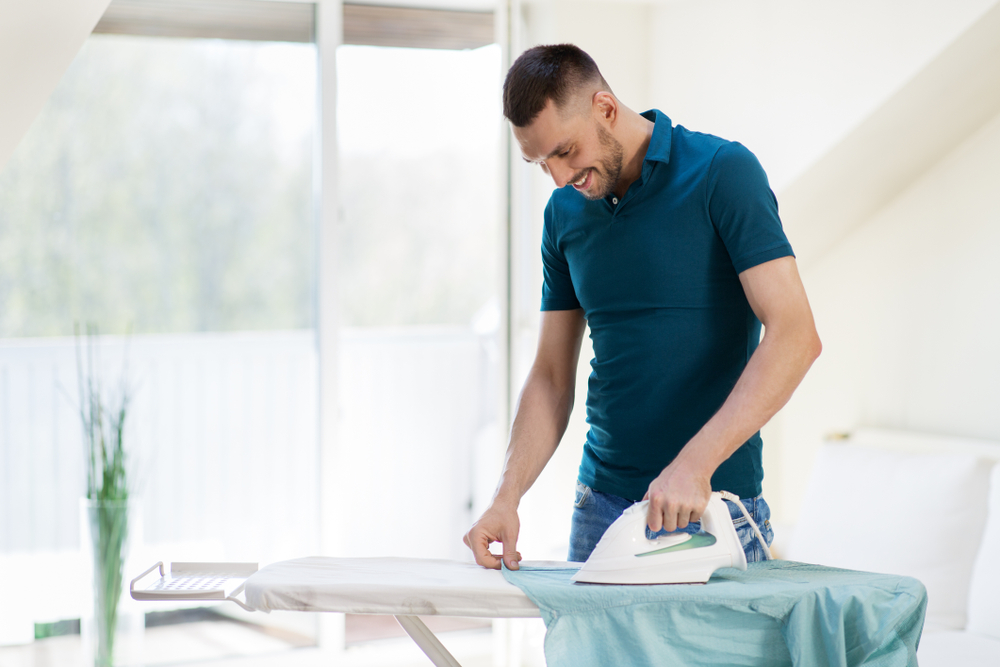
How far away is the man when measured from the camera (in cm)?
110

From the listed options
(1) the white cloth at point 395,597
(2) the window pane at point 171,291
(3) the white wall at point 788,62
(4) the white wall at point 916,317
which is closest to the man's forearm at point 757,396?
(1) the white cloth at point 395,597

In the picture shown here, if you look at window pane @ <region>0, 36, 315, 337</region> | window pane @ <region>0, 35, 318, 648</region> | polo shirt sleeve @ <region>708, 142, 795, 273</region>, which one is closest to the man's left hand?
polo shirt sleeve @ <region>708, 142, 795, 273</region>

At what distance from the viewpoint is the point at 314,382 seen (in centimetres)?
283

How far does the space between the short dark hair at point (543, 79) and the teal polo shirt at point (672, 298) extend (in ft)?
0.47

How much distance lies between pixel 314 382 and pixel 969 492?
72.1 inches

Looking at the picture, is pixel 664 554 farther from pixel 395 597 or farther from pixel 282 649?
pixel 282 649

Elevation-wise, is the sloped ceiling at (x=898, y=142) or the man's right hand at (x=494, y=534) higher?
the sloped ceiling at (x=898, y=142)

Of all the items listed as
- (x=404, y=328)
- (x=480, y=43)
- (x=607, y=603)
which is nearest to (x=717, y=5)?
(x=480, y=43)

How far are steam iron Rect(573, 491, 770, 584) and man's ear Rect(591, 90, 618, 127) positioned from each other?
523 millimetres

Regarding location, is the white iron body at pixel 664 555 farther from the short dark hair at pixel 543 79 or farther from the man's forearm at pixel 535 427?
the short dark hair at pixel 543 79

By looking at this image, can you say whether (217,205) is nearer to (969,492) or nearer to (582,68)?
(582,68)

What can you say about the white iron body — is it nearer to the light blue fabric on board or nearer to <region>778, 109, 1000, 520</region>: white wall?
the light blue fabric on board

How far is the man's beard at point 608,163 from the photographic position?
1.24 m

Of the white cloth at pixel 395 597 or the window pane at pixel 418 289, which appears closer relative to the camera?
the white cloth at pixel 395 597
